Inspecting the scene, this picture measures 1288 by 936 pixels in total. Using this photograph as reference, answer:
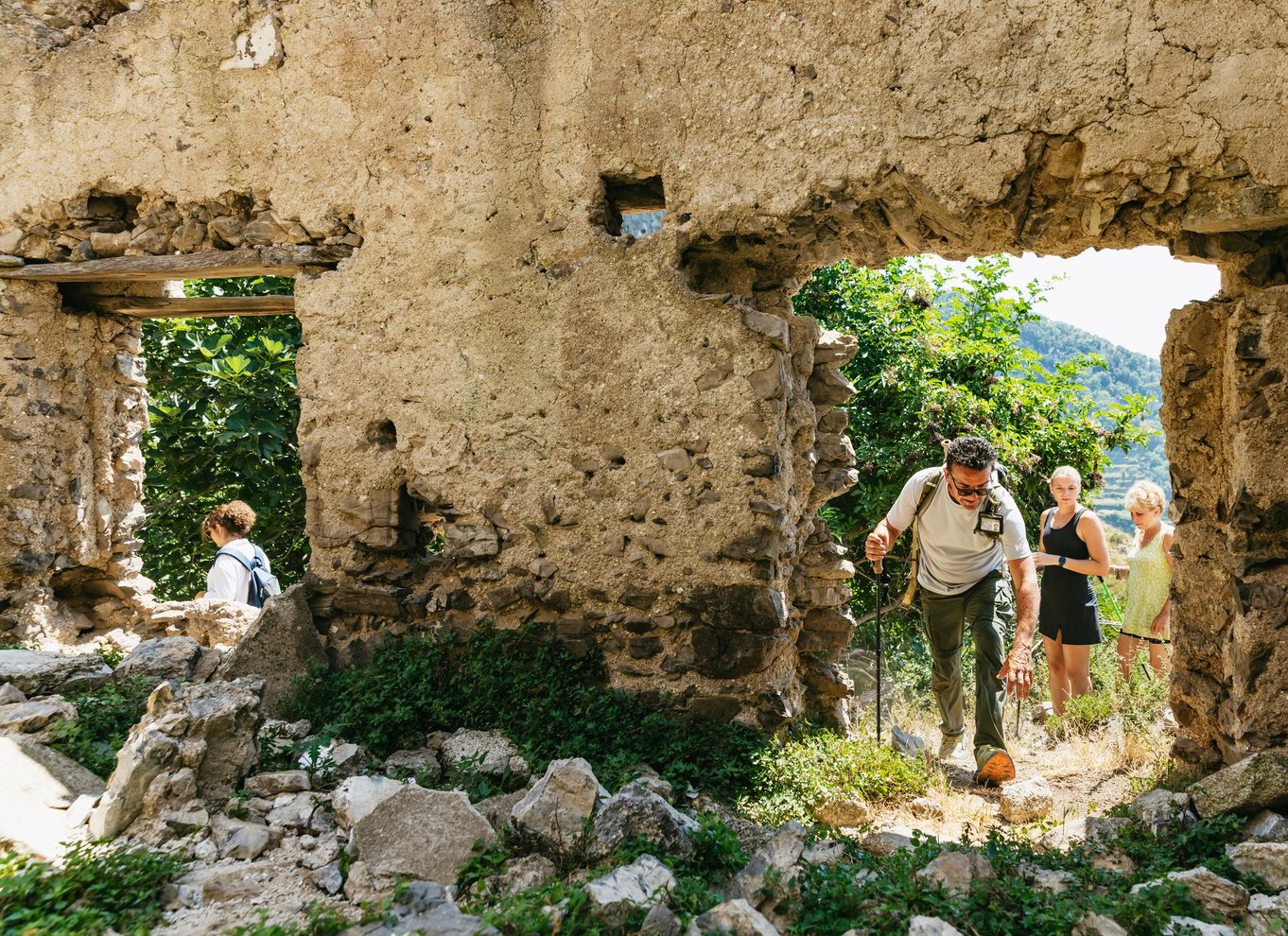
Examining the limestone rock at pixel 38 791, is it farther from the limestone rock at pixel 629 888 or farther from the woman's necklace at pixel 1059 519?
the woman's necklace at pixel 1059 519

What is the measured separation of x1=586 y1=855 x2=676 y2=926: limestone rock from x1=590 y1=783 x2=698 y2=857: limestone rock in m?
0.12

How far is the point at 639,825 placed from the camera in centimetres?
293

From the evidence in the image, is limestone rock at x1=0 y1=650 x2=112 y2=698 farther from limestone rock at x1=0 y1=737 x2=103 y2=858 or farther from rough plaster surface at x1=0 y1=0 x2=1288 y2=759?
rough plaster surface at x1=0 y1=0 x2=1288 y2=759

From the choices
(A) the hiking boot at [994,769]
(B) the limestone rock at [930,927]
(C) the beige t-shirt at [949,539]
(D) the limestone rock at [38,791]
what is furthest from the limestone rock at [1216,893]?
(D) the limestone rock at [38,791]

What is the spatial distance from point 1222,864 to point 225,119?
16.9 ft

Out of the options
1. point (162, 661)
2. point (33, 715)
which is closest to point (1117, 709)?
point (162, 661)

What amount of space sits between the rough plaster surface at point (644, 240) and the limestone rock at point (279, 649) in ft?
0.47

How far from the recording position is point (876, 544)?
4.61 m

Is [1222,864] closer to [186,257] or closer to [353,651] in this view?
[353,651]

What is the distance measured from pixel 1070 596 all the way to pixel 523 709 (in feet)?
10.3

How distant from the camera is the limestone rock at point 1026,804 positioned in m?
3.96

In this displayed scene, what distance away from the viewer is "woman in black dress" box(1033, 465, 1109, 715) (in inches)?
207

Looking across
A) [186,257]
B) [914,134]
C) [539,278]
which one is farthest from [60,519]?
[914,134]

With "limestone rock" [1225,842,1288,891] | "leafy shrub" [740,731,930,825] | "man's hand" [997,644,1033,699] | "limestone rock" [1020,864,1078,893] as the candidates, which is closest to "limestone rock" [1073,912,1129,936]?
"limestone rock" [1020,864,1078,893]
